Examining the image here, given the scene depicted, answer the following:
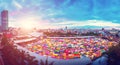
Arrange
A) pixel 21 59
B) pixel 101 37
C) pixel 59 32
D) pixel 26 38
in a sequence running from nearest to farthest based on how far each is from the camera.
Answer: pixel 21 59, pixel 26 38, pixel 101 37, pixel 59 32

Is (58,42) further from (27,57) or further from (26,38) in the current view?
(27,57)

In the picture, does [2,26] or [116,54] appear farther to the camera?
[2,26]

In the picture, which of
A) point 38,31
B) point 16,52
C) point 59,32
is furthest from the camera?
point 59,32

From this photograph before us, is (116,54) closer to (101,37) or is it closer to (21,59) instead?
(21,59)

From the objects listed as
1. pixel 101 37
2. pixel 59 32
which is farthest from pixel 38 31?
pixel 101 37

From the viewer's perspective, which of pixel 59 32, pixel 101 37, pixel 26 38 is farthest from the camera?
pixel 59 32

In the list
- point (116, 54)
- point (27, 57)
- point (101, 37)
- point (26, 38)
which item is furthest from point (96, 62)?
point (101, 37)

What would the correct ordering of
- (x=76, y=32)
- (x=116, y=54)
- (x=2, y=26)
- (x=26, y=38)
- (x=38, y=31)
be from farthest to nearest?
(x=76, y=32)
(x=38, y=31)
(x=26, y=38)
(x=2, y=26)
(x=116, y=54)

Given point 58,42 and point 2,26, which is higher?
point 2,26

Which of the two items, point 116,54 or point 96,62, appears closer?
point 116,54
